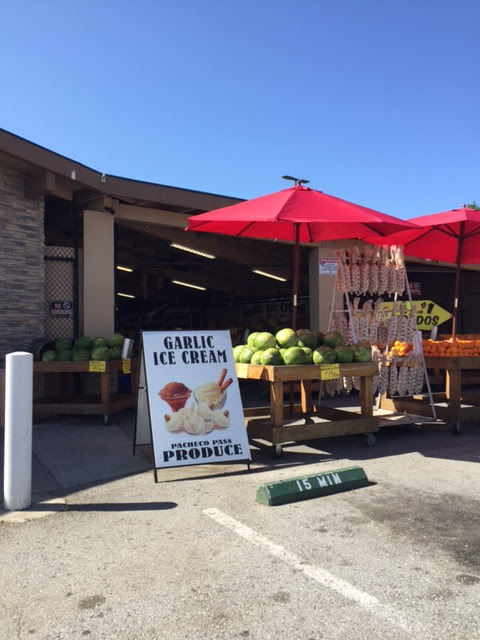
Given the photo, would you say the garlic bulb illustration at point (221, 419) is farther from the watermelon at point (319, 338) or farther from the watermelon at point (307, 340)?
the watermelon at point (319, 338)

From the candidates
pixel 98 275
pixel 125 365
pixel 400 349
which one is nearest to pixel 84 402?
pixel 125 365

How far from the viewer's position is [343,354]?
6277mm

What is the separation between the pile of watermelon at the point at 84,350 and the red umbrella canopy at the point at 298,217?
2.32 m

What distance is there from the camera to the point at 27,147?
7.69 meters

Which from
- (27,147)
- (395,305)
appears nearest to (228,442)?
(395,305)

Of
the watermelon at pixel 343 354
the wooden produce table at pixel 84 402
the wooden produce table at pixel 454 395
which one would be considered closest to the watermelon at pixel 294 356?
the watermelon at pixel 343 354

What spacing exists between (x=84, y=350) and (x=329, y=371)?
3906 millimetres

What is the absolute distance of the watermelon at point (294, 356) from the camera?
5.96 m

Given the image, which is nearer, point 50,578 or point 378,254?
point 50,578

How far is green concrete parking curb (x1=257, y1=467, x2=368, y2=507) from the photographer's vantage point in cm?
442

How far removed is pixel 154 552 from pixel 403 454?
3.58 m

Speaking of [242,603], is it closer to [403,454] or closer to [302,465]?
[302,465]

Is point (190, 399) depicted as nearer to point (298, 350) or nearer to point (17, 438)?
point (298, 350)

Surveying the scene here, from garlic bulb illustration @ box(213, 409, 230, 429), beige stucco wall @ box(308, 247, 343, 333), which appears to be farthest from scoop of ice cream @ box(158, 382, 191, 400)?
beige stucco wall @ box(308, 247, 343, 333)
